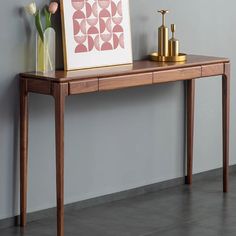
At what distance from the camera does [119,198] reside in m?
4.81

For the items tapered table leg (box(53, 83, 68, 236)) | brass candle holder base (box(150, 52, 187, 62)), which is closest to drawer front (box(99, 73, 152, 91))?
tapered table leg (box(53, 83, 68, 236))

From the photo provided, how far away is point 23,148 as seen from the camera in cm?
414

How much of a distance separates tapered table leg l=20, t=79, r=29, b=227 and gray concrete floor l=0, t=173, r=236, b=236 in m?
0.12

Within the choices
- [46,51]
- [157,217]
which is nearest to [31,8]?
[46,51]

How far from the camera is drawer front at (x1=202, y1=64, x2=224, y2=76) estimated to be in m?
4.67

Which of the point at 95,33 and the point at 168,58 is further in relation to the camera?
the point at 168,58

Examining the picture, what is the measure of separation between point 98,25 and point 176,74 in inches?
22.6

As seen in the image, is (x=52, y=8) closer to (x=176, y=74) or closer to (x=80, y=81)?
(x=80, y=81)

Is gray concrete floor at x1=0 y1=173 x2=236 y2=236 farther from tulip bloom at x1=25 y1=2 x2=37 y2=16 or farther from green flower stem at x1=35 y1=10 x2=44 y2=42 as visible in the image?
tulip bloom at x1=25 y1=2 x2=37 y2=16

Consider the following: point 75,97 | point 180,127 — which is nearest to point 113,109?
point 75,97

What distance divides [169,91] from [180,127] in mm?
296

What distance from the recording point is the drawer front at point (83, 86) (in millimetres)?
3912

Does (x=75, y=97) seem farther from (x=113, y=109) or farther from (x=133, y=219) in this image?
(x=133, y=219)

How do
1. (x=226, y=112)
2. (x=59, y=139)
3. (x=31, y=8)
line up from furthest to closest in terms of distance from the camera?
(x=226, y=112)
(x=31, y=8)
(x=59, y=139)
